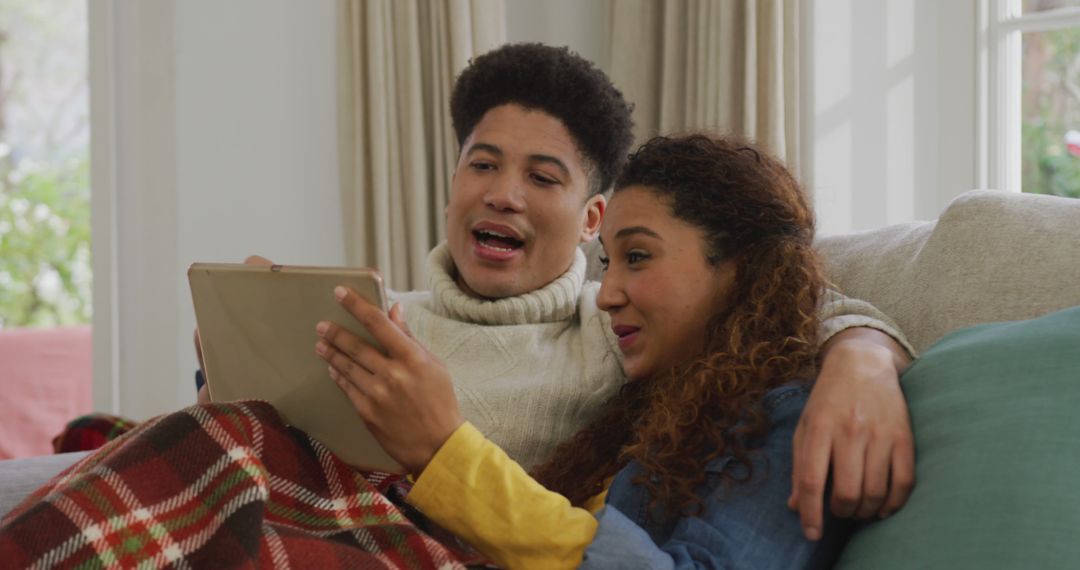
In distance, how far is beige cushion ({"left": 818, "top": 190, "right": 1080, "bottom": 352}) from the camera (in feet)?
3.99

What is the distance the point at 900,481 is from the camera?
1004 mm

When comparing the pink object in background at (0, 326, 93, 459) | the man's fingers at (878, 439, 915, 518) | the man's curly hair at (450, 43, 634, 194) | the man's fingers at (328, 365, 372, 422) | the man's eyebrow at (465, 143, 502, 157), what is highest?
the man's curly hair at (450, 43, 634, 194)

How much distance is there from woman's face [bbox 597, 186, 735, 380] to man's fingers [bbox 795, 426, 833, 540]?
12.3 inches

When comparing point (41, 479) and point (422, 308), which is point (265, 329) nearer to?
point (41, 479)

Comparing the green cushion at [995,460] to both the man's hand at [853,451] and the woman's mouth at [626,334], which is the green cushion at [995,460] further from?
the woman's mouth at [626,334]

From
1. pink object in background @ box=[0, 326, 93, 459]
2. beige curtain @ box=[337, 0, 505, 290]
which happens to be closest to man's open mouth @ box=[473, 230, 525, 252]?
beige curtain @ box=[337, 0, 505, 290]

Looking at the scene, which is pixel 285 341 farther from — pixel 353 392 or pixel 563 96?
pixel 563 96

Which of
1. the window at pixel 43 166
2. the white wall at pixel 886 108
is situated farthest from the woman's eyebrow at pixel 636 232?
the window at pixel 43 166

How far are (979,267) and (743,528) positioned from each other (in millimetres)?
434

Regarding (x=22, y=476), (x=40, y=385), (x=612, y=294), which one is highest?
(x=612, y=294)

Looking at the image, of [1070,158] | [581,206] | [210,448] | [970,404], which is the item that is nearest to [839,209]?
[1070,158]

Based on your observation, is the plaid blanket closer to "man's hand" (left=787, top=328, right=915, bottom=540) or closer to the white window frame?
"man's hand" (left=787, top=328, right=915, bottom=540)

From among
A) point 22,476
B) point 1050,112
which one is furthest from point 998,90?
point 22,476

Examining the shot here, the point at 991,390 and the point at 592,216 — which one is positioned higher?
the point at 592,216
